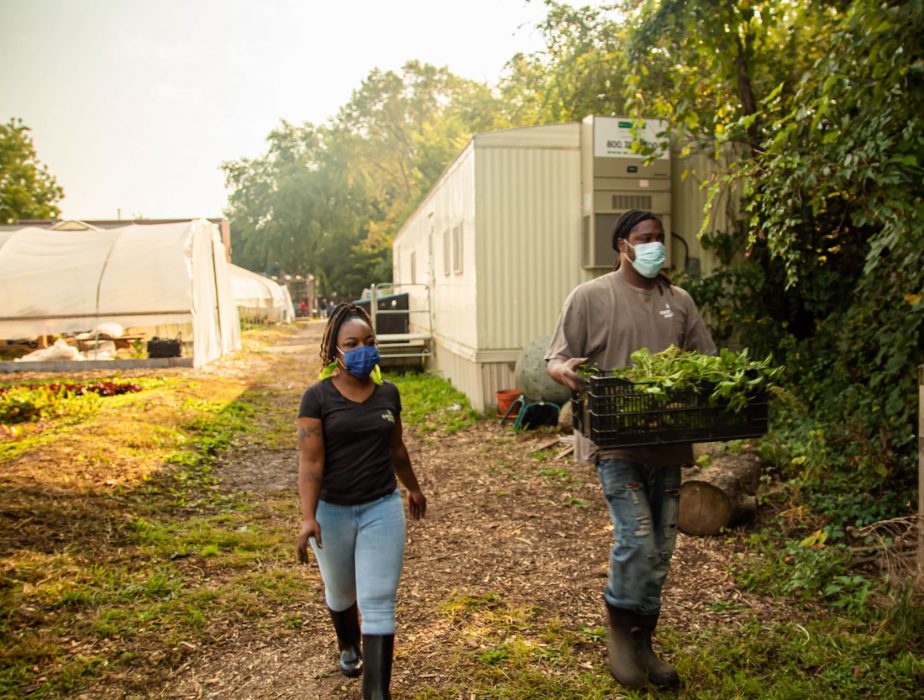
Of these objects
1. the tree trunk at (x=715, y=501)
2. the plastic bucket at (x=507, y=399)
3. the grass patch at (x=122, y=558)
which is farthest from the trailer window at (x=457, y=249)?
the tree trunk at (x=715, y=501)

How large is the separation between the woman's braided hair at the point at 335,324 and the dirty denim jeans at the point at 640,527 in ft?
4.17

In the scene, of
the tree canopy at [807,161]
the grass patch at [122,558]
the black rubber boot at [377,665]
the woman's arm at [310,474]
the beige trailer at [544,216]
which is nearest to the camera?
the black rubber boot at [377,665]

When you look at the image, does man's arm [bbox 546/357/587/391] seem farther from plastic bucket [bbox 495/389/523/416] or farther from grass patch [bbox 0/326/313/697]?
plastic bucket [bbox 495/389/523/416]

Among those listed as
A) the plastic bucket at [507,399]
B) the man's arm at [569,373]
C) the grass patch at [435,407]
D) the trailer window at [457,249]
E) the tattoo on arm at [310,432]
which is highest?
the trailer window at [457,249]

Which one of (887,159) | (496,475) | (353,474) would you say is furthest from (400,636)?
(887,159)

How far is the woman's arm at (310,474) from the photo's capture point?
2.92m

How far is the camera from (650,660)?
10.5 feet

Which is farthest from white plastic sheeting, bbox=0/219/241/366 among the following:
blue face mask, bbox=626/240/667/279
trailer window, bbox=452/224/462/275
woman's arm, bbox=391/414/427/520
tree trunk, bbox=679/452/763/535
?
blue face mask, bbox=626/240/667/279

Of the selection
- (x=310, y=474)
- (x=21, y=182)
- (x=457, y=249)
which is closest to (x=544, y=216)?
(x=457, y=249)

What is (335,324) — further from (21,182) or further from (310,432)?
(21,182)

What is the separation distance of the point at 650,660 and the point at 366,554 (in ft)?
4.57

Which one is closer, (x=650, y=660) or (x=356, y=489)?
(x=356, y=489)

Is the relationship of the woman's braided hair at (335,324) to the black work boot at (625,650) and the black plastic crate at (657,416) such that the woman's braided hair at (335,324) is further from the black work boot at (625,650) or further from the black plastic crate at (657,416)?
the black work boot at (625,650)

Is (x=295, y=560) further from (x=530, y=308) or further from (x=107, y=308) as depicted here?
(x=107, y=308)
